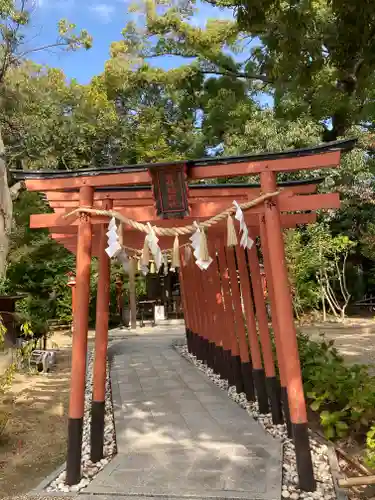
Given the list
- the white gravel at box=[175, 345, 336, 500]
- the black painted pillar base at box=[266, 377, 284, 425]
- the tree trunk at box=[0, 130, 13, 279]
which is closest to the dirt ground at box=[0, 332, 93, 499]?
the white gravel at box=[175, 345, 336, 500]

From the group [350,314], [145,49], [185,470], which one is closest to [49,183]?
[185,470]

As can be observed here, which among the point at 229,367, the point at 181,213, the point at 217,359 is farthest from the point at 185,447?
the point at 217,359

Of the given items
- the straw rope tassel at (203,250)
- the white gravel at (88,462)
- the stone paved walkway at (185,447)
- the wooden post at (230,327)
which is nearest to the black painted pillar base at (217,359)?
the stone paved walkway at (185,447)

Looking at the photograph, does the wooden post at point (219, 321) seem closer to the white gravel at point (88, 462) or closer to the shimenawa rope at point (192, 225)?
the white gravel at point (88, 462)

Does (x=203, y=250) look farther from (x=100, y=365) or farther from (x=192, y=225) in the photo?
(x=100, y=365)

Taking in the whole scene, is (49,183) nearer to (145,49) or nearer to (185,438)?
(185,438)

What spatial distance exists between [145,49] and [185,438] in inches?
767

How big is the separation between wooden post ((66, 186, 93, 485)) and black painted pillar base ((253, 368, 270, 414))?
98.8 inches

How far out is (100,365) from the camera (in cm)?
454

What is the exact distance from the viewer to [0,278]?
1200 centimetres

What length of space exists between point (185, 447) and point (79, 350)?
1487 millimetres

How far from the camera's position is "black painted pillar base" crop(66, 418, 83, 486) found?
3.93 m

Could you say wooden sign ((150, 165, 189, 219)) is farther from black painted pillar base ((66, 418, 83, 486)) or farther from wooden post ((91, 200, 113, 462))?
black painted pillar base ((66, 418, 83, 486))

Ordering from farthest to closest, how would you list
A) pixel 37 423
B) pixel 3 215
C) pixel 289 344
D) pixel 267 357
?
pixel 3 215, pixel 37 423, pixel 267 357, pixel 289 344
